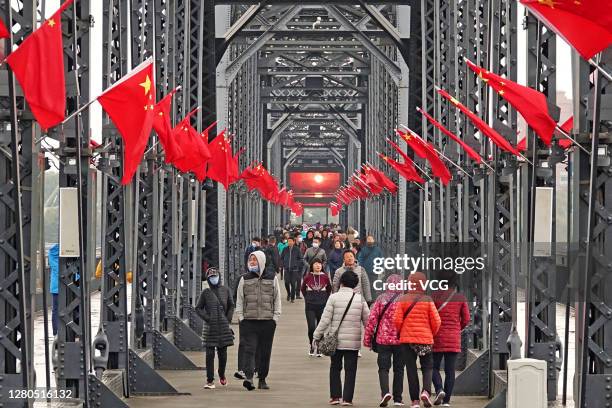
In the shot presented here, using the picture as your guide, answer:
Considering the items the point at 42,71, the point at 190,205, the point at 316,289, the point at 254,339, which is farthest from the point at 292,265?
the point at 42,71

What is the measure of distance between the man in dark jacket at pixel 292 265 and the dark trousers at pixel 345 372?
68.6 ft

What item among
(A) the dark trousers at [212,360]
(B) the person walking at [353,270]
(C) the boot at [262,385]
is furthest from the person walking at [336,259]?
(A) the dark trousers at [212,360]

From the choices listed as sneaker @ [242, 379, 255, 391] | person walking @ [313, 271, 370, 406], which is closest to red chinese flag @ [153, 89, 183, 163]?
sneaker @ [242, 379, 255, 391]

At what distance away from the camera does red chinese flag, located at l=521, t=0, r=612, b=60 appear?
1040cm

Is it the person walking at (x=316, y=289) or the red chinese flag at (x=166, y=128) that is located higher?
the red chinese flag at (x=166, y=128)

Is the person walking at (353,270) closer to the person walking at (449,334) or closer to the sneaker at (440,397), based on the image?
the person walking at (449,334)

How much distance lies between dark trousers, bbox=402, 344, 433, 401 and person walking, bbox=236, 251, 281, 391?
7.66 ft

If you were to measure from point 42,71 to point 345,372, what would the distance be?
6.93 meters

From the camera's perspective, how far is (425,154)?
2312 cm

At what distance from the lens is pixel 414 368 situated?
1681 centimetres

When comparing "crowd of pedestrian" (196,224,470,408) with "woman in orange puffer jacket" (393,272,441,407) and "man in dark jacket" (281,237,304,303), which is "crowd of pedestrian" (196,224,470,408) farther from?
"man in dark jacket" (281,237,304,303)

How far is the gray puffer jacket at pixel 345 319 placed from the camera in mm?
16875

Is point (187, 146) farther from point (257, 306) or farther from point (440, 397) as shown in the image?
point (440, 397)

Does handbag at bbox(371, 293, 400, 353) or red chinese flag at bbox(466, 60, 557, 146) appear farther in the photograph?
handbag at bbox(371, 293, 400, 353)
